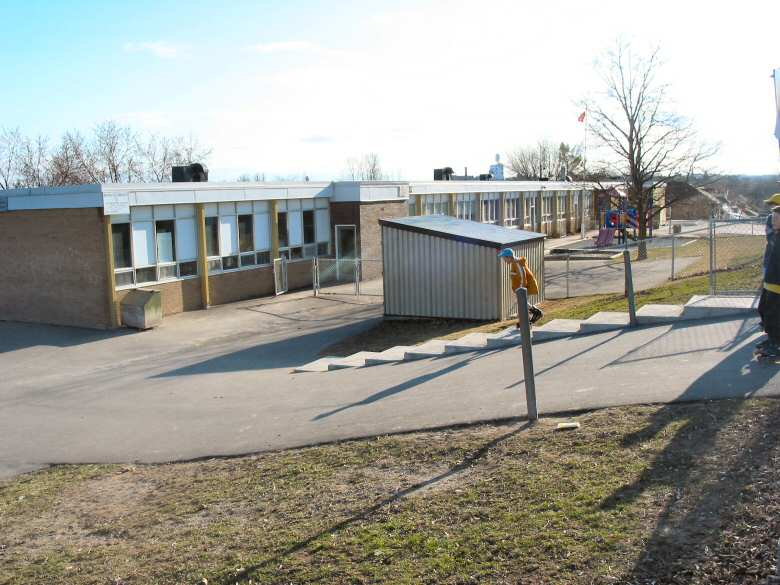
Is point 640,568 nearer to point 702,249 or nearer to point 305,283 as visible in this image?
point 305,283

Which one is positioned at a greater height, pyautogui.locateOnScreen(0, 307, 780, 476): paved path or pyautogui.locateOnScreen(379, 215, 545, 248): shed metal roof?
pyautogui.locateOnScreen(379, 215, 545, 248): shed metal roof

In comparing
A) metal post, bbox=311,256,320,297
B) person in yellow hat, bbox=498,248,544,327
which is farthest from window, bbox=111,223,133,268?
person in yellow hat, bbox=498,248,544,327

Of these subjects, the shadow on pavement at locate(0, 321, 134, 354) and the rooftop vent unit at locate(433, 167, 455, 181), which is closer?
the shadow on pavement at locate(0, 321, 134, 354)

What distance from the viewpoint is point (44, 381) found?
1567cm

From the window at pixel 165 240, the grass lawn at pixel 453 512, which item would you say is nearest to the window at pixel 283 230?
the window at pixel 165 240

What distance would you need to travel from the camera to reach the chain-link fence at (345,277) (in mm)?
26842

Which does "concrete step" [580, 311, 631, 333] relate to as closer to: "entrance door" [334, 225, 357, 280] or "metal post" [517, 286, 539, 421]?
"metal post" [517, 286, 539, 421]

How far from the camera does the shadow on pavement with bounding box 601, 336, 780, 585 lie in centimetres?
442

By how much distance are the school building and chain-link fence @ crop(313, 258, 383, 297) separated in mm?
488

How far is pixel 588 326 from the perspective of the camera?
12469mm

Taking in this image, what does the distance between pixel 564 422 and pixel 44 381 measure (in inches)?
460

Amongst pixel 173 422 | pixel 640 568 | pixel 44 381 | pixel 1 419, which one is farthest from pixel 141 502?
pixel 44 381

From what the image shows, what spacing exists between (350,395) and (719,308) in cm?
549

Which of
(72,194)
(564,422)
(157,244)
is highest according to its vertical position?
(72,194)
